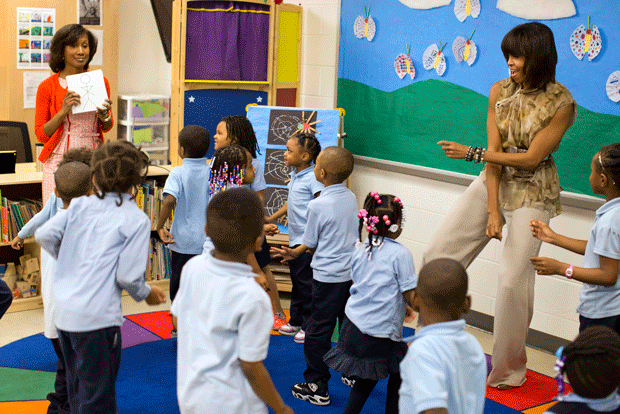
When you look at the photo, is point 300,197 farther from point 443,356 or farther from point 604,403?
point 604,403

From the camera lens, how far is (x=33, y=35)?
6.55m

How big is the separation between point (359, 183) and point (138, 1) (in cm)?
388

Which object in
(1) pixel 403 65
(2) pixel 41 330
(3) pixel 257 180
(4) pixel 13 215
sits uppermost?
(1) pixel 403 65

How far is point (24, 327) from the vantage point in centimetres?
395

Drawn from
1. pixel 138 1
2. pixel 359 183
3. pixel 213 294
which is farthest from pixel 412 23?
pixel 138 1

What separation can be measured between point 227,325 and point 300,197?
77.8 inches

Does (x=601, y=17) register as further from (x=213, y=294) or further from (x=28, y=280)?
(x=28, y=280)

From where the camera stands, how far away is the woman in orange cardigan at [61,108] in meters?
3.67

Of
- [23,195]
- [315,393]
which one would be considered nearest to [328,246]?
[315,393]

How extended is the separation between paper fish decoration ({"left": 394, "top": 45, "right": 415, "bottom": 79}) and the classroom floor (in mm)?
1705

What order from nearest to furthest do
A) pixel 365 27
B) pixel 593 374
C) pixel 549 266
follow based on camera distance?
pixel 593 374 → pixel 549 266 → pixel 365 27

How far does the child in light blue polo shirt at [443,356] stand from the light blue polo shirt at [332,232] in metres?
1.19

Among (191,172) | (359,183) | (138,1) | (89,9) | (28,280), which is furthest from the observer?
(138,1)

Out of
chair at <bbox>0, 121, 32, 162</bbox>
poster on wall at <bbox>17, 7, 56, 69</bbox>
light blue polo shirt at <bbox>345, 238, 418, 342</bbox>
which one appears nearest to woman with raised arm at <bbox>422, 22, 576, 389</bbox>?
light blue polo shirt at <bbox>345, 238, 418, 342</bbox>
